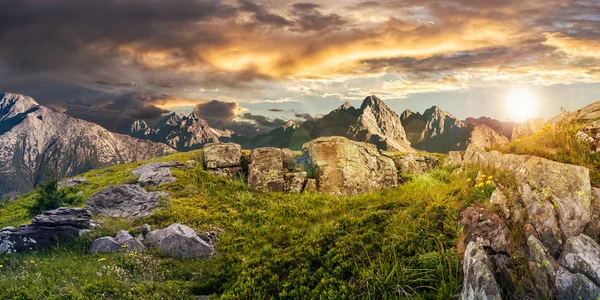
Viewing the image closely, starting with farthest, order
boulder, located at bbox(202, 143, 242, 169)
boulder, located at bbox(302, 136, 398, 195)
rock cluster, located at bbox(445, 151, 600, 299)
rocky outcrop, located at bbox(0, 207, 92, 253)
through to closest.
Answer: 1. boulder, located at bbox(202, 143, 242, 169)
2. boulder, located at bbox(302, 136, 398, 195)
3. rocky outcrop, located at bbox(0, 207, 92, 253)
4. rock cluster, located at bbox(445, 151, 600, 299)

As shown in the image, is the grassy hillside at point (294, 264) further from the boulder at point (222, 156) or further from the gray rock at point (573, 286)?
the boulder at point (222, 156)

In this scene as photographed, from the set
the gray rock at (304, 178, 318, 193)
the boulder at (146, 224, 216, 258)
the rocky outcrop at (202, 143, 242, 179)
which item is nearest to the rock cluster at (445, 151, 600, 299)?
the boulder at (146, 224, 216, 258)

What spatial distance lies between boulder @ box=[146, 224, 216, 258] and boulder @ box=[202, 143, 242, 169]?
11.8 meters

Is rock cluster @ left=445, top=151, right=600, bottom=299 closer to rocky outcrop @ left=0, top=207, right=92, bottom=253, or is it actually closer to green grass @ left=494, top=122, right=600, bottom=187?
green grass @ left=494, top=122, right=600, bottom=187

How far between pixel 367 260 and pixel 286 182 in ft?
44.0

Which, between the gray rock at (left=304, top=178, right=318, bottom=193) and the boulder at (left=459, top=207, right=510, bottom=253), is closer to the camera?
the boulder at (left=459, top=207, right=510, bottom=253)

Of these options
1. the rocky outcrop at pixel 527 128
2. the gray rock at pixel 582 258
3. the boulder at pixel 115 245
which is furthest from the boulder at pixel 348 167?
the gray rock at pixel 582 258

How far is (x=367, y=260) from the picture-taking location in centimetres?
908

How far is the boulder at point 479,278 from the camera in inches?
225

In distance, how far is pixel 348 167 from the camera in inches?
858

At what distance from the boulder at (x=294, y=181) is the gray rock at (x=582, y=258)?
1612 centimetres

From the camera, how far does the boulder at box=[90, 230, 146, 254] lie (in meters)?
12.7

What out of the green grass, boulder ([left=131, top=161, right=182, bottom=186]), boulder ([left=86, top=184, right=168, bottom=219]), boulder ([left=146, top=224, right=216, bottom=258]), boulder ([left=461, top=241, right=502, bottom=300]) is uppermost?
the green grass

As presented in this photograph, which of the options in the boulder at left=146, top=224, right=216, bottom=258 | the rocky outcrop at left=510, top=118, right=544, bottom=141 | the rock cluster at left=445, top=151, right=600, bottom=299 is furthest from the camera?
the rocky outcrop at left=510, top=118, right=544, bottom=141
